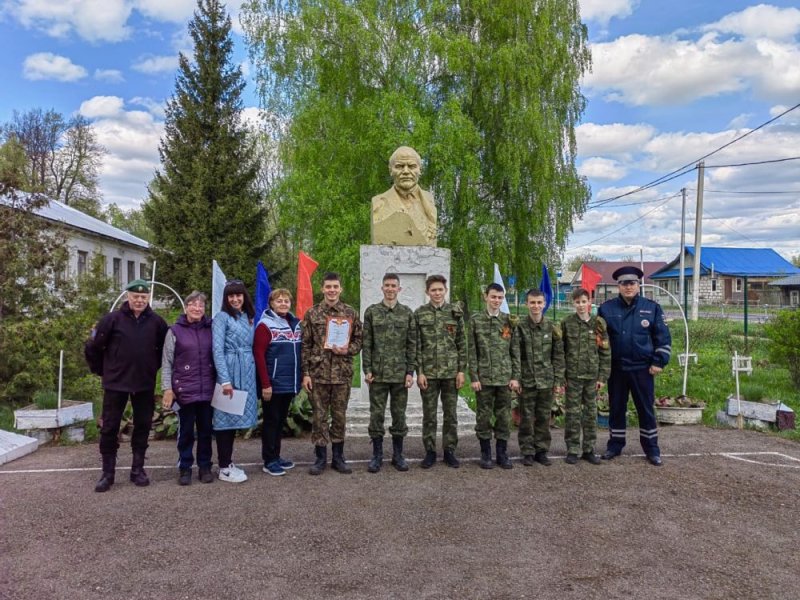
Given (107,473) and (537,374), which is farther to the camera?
(537,374)

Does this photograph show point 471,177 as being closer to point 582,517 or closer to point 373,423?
point 373,423

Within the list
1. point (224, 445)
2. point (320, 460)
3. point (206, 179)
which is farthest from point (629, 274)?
point (206, 179)

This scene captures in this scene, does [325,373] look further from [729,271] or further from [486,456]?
[729,271]

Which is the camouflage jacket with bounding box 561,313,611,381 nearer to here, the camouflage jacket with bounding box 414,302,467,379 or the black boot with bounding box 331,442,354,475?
the camouflage jacket with bounding box 414,302,467,379

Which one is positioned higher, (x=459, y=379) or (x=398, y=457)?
(x=459, y=379)

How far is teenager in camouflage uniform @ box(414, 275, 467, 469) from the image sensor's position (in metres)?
4.89

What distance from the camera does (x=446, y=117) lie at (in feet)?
42.3

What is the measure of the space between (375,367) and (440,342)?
62cm

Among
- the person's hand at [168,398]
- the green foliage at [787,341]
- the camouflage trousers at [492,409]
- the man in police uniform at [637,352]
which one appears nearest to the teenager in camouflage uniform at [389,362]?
the camouflage trousers at [492,409]

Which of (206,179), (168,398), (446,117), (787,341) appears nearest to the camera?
(168,398)

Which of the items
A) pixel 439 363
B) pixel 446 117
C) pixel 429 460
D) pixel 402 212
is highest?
pixel 446 117

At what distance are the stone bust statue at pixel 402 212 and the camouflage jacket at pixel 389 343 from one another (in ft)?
5.31

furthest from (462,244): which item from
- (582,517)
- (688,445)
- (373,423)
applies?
(582,517)

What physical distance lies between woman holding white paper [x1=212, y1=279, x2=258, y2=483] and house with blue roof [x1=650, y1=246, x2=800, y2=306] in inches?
1649
